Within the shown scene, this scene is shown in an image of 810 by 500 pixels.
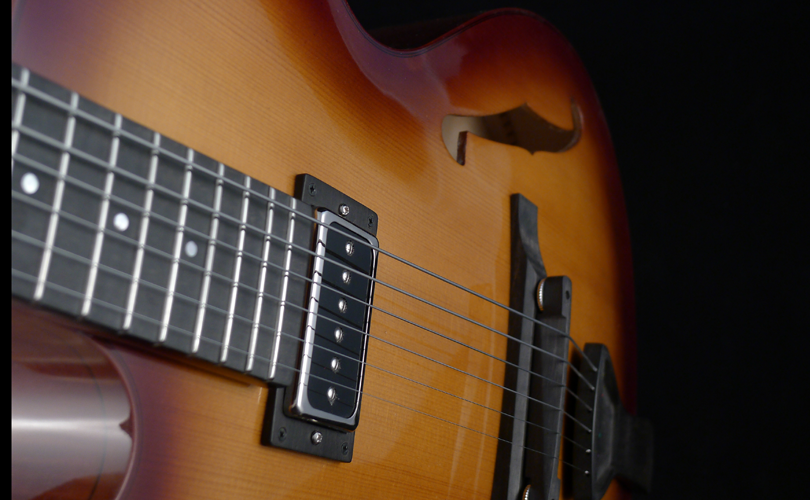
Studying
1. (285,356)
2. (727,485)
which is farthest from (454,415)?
(727,485)

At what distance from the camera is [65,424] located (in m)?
0.48

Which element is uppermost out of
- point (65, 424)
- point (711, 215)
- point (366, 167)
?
point (711, 215)

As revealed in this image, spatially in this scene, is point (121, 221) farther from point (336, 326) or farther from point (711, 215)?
point (711, 215)

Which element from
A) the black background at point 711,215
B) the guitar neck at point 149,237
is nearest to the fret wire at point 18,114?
the guitar neck at point 149,237

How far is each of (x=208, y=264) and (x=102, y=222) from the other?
8cm

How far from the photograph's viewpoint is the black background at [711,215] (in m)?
1.35

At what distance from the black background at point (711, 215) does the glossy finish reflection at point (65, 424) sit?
1.11 meters

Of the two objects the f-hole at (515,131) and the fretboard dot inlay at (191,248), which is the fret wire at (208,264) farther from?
the f-hole at (515,131)

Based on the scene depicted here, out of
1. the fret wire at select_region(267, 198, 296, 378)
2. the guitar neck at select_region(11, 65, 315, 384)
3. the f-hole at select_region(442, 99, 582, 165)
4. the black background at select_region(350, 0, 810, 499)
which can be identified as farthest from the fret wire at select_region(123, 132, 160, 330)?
the black background at select_region(350, 0, 810, 499)

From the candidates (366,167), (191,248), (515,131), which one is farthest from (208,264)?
(515,131)

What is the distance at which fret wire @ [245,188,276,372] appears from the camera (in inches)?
19.2

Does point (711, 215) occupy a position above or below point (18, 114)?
above

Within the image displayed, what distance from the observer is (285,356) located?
1.70 feet

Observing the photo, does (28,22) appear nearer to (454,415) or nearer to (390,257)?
(390,257)
